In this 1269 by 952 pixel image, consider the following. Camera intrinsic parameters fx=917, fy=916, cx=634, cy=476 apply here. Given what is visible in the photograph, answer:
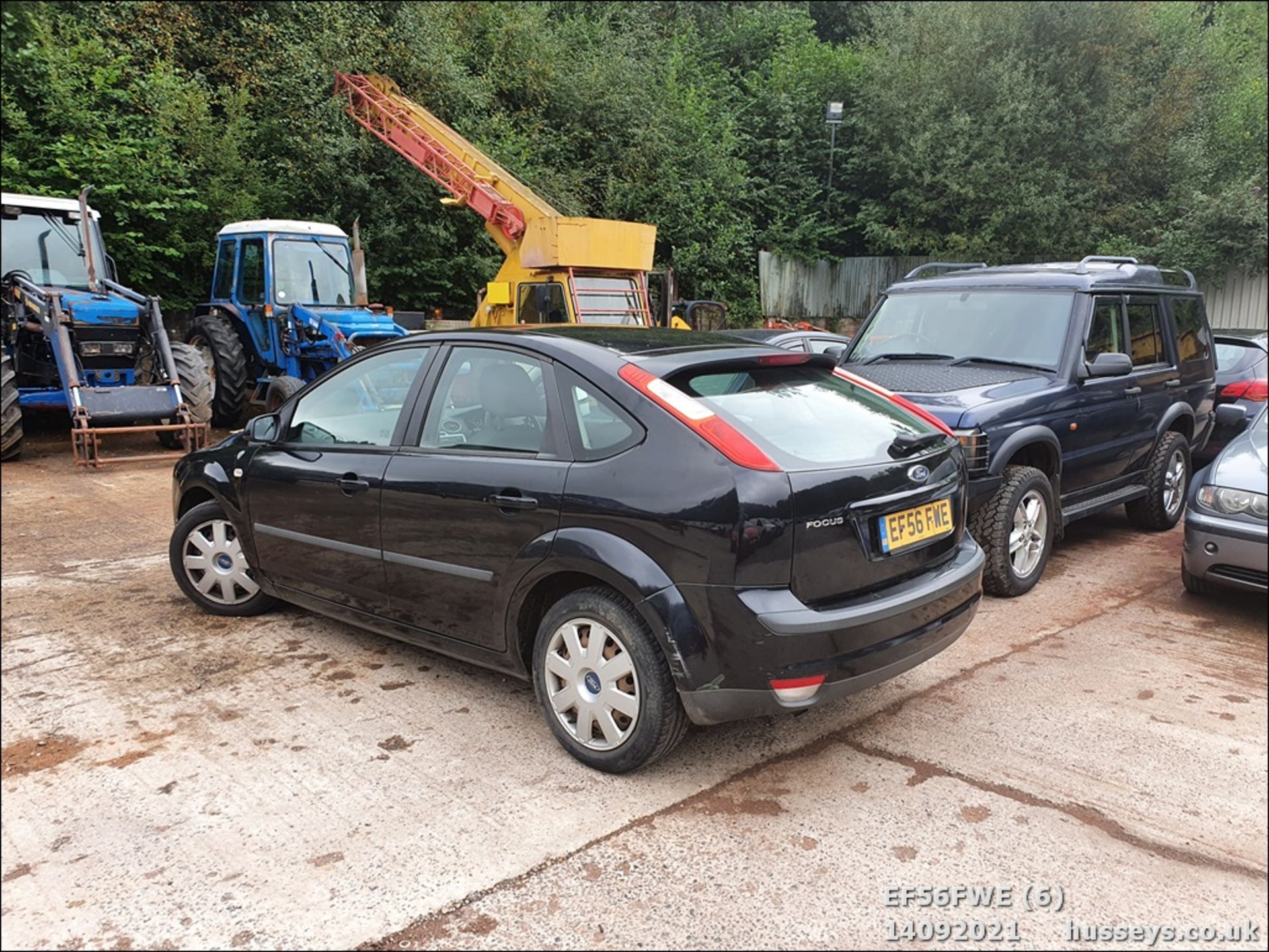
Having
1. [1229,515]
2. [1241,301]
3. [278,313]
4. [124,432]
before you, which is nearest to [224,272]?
[278,313]

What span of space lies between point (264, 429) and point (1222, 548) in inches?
181

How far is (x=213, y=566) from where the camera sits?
5.00 metres

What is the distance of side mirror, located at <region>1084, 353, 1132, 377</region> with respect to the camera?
5.90 meters

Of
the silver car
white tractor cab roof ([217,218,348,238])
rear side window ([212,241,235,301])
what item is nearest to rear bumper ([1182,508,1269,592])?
the silver car

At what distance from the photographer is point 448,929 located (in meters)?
2.53

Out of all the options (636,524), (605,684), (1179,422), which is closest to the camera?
(636,524)

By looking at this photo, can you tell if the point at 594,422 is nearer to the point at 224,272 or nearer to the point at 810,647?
the point at 810,647

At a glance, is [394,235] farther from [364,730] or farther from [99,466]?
[364,730]

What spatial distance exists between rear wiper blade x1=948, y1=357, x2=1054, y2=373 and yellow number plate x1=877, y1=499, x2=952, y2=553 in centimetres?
279

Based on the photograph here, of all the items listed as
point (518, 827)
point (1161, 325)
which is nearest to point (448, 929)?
point (518, 827)

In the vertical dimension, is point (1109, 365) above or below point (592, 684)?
above

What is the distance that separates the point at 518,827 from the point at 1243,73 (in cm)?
2545

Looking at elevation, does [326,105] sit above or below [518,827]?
above

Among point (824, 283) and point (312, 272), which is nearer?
point (312, 272)
